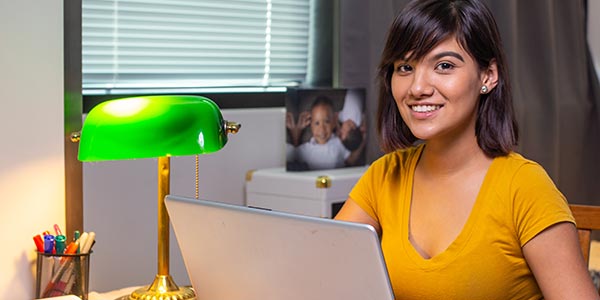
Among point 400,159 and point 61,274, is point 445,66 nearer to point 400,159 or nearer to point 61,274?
point 400,159

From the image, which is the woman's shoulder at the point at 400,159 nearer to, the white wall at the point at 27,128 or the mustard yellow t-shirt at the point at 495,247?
the mustard yellow t-shirt at the point at 495,247

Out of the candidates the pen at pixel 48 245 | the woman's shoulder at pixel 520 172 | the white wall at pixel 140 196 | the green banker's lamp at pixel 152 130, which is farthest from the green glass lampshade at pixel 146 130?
the white wall at pixel 140 196

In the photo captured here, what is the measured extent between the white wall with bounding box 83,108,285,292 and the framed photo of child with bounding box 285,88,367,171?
122mm

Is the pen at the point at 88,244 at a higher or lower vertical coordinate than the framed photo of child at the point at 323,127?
lower

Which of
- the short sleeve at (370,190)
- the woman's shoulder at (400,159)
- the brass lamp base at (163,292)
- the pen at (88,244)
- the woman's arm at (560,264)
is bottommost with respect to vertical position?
the brass lamp base at (163,292)

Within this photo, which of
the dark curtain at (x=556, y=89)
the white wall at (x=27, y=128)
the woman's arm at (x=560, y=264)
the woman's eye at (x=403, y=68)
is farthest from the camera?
the dark curtain at (x=556, y=89)

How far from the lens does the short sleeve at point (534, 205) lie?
1.28 metres

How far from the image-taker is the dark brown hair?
135 centimetres

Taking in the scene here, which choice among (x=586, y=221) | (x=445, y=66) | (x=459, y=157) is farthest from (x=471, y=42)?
(x=586, y=221)

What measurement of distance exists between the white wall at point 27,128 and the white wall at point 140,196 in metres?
0.41

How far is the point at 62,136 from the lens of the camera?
159cm

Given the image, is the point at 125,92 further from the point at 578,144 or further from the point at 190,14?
the point at 578,144

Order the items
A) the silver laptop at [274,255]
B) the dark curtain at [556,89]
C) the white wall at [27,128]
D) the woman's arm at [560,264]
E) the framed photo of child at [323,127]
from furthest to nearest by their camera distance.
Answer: the dark curtain at [556,89], the framed photo of child at [323,127], the white wall at [27,128], the woman's arm at [560,264], the silver laptop at [274,255]

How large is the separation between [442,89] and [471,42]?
85 mm
